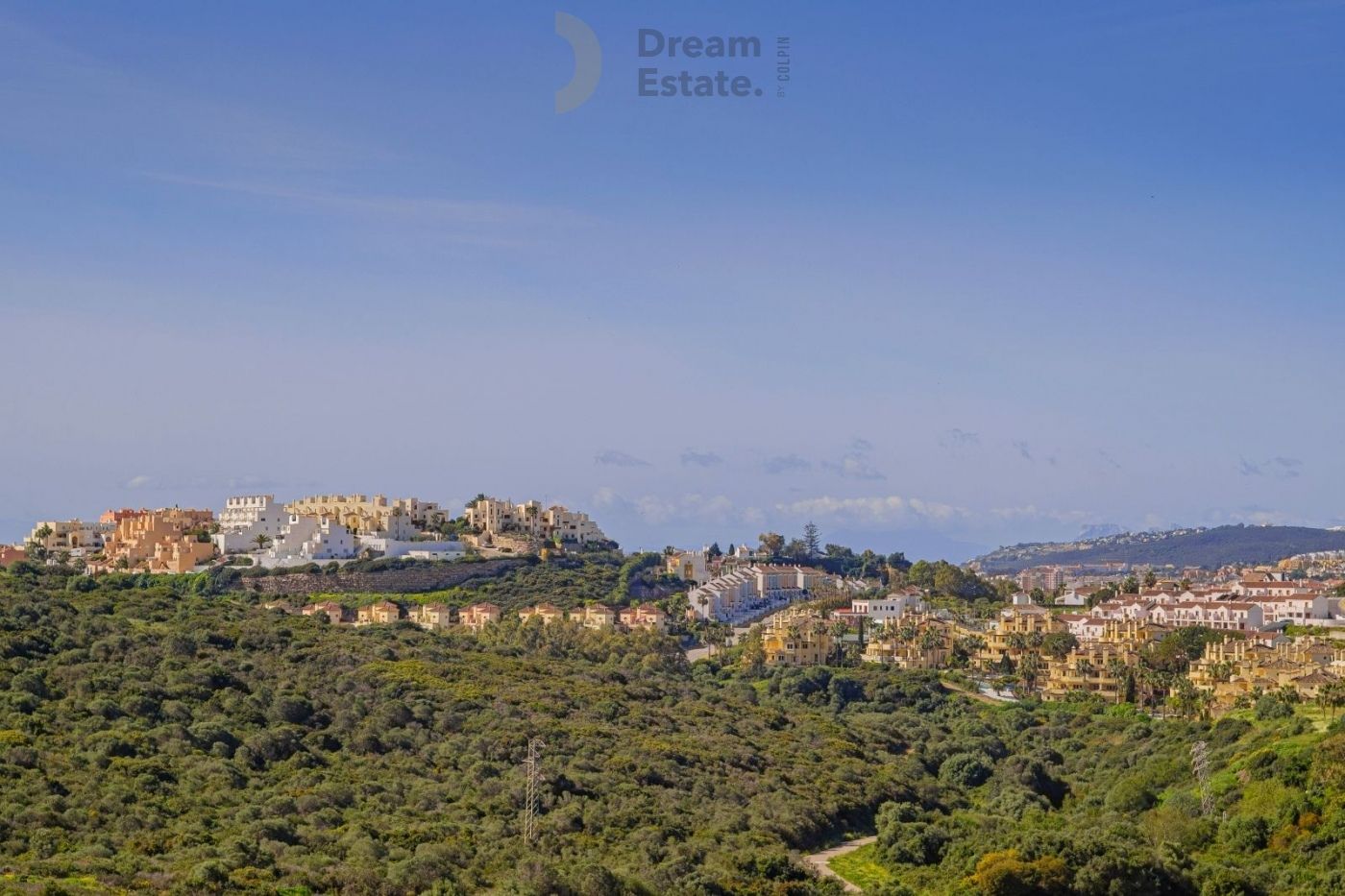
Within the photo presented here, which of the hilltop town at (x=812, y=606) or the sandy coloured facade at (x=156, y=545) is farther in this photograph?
the sandy coloured facade at (x=156, y=545)

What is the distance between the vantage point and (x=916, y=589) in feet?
356

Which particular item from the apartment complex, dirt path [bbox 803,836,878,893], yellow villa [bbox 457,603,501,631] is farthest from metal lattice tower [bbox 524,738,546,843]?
the apartment complex

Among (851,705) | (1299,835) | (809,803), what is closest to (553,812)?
(809,803)

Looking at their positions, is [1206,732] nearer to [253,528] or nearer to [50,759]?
[50,759]

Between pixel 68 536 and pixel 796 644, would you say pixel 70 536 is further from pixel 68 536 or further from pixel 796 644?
pixel 796 644

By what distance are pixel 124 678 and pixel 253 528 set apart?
59953 millimetres

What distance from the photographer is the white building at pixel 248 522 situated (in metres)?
103

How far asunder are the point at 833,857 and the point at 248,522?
70.5 m

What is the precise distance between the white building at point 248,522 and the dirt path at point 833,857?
64.2 meters

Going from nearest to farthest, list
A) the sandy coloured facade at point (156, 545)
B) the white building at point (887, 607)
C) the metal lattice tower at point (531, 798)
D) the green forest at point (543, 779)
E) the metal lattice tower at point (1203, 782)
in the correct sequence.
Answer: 1. the green forest at point (543, 779)
2. the metal lattice tower at point (531, 798)
3. the metal lattice tower at point (1203, 782)
4. the sandy coloured facade at point (156, 545)
5. the white building at point (887, 607)

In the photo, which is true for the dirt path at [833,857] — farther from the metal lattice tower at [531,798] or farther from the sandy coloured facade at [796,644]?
the sandy coloured facade at [796,644]

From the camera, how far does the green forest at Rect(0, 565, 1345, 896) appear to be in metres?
34.4

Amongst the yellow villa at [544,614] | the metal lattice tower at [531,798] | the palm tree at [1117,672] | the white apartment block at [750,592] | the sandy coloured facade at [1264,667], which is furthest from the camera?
the white apartment block at [750,592]

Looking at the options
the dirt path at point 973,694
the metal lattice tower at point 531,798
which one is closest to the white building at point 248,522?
the dirt path at point 973,694
